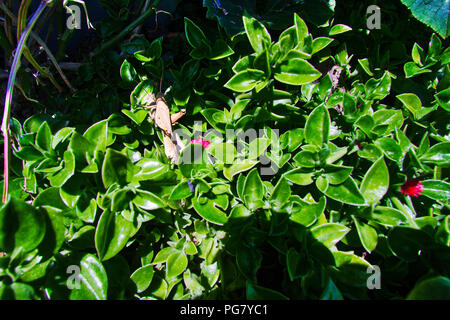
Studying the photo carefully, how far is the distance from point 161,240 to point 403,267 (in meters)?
0.73

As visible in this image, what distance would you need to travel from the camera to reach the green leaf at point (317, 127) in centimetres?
94

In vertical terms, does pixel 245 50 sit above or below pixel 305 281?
above

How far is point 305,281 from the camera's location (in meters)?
0.80

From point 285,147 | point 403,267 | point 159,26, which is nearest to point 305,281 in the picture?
point 403,267

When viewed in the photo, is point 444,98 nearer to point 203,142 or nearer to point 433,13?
point 433,13

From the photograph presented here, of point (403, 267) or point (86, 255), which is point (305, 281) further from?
point (86, 255)

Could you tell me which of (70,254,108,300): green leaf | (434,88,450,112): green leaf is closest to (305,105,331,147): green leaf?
(434,88,450,112): green leaf

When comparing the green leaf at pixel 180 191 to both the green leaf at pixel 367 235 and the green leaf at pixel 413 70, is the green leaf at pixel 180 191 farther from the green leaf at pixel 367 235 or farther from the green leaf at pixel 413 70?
the green leaf at pixel 413 70

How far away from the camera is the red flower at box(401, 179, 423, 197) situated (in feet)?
3.16

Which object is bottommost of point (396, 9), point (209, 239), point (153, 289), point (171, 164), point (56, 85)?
point (153, 289)

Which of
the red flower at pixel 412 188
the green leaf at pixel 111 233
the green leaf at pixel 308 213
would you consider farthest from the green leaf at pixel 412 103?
the green leaf at pixel 111 233

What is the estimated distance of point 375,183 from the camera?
34.3 inches

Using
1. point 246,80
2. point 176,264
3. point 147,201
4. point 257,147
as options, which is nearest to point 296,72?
point 246,80

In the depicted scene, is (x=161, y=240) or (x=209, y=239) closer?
(x=209, y=239)
